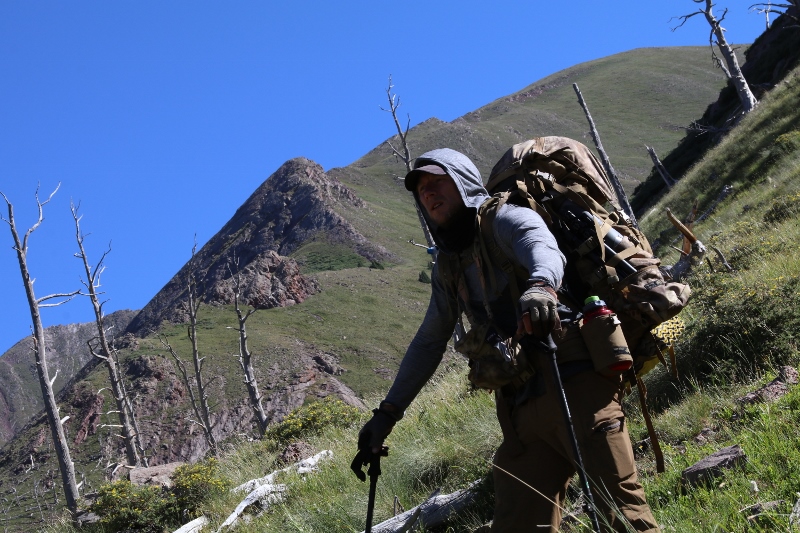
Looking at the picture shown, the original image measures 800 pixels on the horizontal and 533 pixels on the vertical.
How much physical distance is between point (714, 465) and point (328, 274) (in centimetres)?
9806

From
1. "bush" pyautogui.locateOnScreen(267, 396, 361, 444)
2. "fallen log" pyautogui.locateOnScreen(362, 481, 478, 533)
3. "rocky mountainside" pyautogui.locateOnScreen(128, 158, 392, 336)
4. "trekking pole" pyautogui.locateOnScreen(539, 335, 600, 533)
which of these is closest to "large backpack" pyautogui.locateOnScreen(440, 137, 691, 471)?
"trekking pole" pyautogui.locateOnScreen(539, 335, 600, 533)

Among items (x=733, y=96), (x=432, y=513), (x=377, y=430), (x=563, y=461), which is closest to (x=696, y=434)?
(x=432, y=513)

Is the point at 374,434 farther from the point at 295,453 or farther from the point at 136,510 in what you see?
the point at 136,510

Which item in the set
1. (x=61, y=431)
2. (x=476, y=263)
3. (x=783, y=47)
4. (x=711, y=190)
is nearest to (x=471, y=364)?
(x=476, y=263)

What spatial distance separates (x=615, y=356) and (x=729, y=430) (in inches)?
79.3

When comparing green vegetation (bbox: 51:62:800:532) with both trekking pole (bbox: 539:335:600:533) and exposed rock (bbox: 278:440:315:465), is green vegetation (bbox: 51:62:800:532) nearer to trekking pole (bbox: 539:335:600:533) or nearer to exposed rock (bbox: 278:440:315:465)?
exposed rock (bbox: 278:440:315:465)

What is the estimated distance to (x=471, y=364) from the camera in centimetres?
320

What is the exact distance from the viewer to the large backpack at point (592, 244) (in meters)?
3.02

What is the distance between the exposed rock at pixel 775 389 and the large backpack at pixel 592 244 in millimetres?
1582

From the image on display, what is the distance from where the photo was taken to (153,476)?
420 inches

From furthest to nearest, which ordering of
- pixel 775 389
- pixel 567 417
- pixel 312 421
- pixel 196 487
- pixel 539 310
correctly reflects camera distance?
pixel 312 421 → pixel 196 487 → pixel 775 389 → pixel 567 417 → pixel 539 310

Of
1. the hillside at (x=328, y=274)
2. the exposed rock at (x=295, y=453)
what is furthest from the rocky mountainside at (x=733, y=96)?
the exposed rock at (x=295, y=453)

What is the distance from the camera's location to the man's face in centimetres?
327

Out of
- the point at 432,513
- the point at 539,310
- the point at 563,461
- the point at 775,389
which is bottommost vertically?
the point at 775,389
